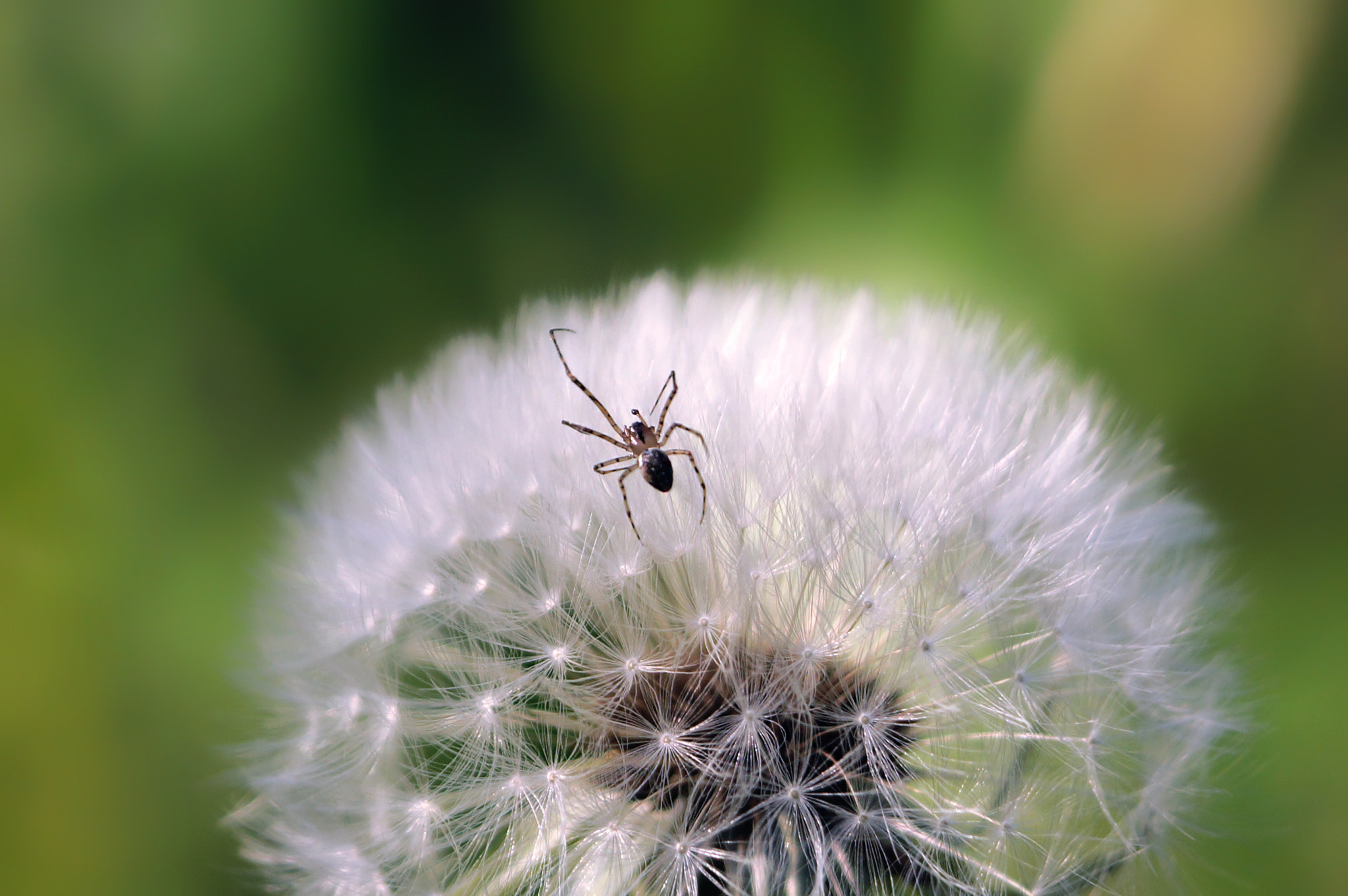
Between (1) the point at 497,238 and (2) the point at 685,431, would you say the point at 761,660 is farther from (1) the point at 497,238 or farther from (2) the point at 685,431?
(1) the point at 497,238

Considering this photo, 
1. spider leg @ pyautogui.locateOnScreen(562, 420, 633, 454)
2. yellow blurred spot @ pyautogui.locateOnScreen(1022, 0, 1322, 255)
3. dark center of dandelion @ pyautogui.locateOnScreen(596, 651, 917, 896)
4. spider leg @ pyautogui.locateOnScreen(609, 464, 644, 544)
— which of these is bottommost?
dark center of dandelion @ pyautogui.locateOnScreen(596, 651, 917, 896)

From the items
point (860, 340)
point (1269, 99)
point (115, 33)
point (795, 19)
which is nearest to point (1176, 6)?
point (1269, 99)

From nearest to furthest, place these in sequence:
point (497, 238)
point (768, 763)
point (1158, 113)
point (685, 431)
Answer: point (768, 763) < point (685, 431) < point (1158, 113) < point (497, 238)

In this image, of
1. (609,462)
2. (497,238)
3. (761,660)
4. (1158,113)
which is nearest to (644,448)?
(609,462)

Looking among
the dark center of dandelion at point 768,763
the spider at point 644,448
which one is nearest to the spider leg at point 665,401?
the spider at point 644,448

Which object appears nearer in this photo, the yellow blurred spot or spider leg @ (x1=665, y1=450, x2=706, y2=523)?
spider leg @ (x1=665, y1=450, x2=706, y2=523)

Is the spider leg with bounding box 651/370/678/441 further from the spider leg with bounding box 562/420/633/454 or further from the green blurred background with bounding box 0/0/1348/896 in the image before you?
the green blurred background with bounding box 0/0/1348/896

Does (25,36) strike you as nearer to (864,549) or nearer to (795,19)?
(795,19)

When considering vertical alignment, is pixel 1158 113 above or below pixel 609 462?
above

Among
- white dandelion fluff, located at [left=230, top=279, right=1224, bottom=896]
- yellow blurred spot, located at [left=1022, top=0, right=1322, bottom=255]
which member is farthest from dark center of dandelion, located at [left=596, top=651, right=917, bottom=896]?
yellow blurred spot, located at [left=1022, top=0, right=1322, bottom=255]
